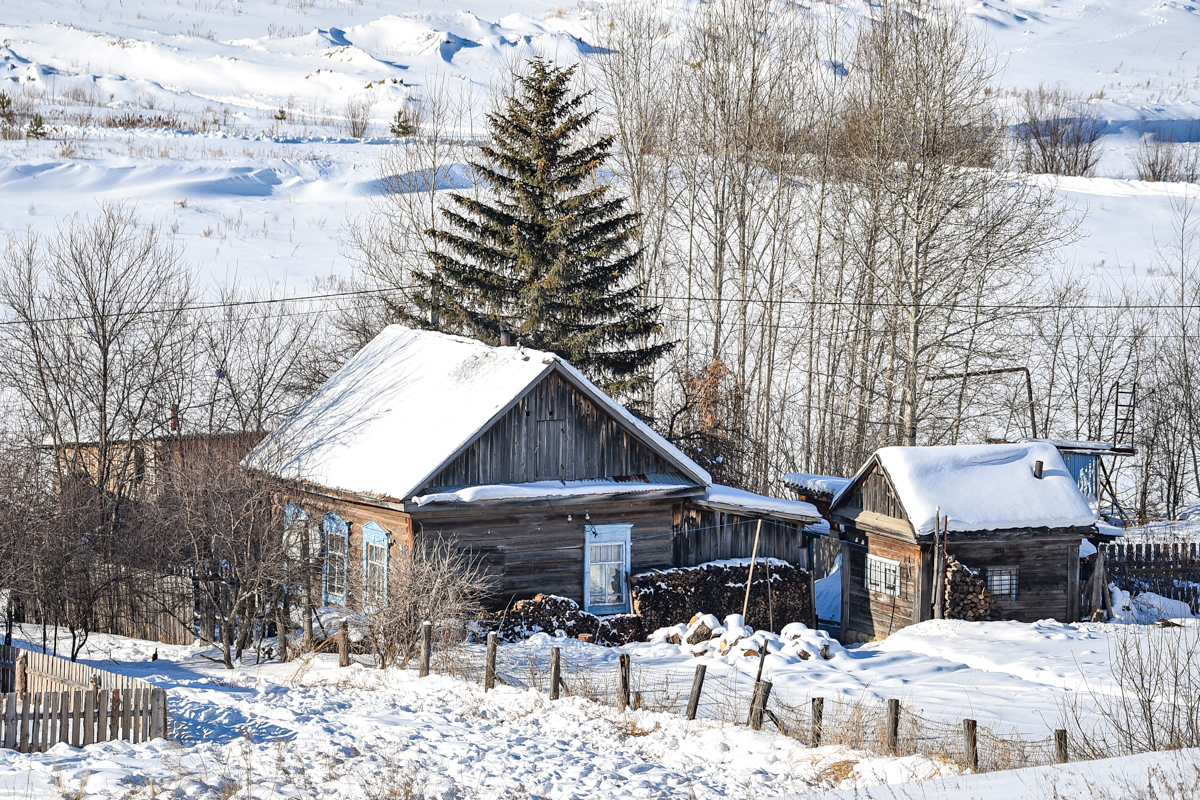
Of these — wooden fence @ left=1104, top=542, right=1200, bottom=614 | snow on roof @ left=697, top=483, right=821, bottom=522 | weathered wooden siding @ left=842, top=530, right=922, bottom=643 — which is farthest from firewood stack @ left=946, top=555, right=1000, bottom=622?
wooden fence @ left=1104, top=542, right=1200, bottom=614

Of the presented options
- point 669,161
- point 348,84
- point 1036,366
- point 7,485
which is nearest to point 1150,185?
point 1036,366

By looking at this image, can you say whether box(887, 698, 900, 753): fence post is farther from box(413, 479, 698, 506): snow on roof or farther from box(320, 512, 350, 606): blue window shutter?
box(320, 512, 350, 606): blue window shutter

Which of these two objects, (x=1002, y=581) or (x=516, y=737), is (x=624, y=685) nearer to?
(x=516, y=737)

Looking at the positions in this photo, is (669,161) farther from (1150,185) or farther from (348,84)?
(348,84)

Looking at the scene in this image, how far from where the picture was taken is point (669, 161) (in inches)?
1666

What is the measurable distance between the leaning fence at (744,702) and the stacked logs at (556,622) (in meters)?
1.02

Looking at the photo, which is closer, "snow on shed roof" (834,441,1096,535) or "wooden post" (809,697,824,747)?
"wooden post" (809,697,824,747)

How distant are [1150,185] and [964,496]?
159 ft

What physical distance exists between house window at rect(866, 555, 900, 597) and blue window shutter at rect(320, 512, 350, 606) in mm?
12245

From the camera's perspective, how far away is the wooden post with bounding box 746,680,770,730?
1363 centimetres

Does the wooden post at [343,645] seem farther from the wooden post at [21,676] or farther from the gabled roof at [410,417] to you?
the wooden post at [21,676]

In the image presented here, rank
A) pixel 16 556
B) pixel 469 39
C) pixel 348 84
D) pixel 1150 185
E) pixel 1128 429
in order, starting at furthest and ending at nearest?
pixel 469 39 → pixel 348 84 → pixel 1150 185 → pixel 1128 429 → pixel 16 556

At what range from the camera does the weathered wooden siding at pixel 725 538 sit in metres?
23.8

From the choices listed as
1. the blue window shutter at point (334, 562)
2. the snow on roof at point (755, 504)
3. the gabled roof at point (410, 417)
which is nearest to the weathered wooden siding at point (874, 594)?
the snow on roof at point (755, 504)
